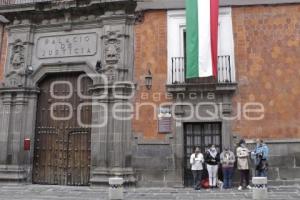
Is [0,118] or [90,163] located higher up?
[0,118]

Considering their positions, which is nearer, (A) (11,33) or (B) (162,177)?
(B) (162,177)

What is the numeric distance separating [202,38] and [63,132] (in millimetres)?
6163

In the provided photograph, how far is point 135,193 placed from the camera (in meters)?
11.9

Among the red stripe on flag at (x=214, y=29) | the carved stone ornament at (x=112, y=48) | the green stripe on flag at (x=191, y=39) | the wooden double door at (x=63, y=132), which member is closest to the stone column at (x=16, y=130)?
the wooden double door at (x=63, y=132)

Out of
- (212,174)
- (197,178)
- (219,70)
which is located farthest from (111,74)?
(212,174)

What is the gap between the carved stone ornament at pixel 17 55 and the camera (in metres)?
15.0

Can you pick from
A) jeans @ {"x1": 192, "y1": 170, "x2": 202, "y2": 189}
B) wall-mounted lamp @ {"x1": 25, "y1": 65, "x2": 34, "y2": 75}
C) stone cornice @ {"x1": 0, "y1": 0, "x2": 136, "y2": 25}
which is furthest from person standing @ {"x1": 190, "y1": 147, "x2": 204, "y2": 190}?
wall-mounted lamp @ {"x1": 25, "y1": 65, "x2": 34, "y2": 75}

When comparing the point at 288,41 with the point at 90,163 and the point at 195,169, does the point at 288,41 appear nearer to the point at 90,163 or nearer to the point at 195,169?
the point at 195,169

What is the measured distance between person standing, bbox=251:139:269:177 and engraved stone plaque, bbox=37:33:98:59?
6757 millimetres

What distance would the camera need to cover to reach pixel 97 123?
13875 millimetres

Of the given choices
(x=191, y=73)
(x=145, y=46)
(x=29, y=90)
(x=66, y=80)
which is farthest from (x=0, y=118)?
(x=191, y=73)

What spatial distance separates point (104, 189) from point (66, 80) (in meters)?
4.62

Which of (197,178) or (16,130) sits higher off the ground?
(16,130)

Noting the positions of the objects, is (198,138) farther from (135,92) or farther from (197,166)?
(135,92)
